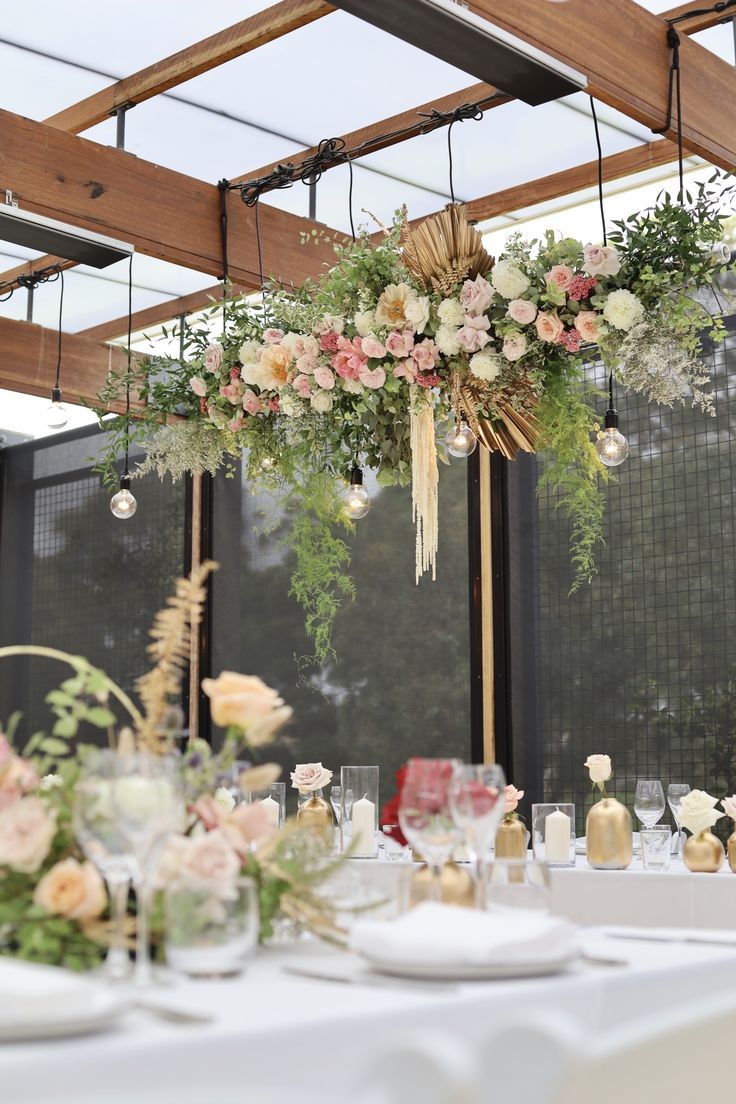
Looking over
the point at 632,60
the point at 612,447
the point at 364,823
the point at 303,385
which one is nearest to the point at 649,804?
the point at 364,823

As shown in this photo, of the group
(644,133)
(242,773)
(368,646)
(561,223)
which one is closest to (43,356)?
(368,646)

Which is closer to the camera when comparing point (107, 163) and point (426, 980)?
point (426, 980)

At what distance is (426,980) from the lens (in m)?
1.39

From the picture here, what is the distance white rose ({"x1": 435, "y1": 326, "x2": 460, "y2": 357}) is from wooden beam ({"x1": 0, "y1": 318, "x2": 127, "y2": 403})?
2.74m

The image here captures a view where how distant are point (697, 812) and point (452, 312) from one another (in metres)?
1.54

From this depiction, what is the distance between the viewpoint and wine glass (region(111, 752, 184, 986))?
130 centimetres

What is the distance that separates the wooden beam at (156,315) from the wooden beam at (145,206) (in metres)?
0.76

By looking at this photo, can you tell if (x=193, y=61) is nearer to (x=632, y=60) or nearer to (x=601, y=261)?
(x=632, y=60)

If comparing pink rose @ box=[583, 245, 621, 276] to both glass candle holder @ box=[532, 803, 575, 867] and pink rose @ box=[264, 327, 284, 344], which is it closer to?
pink rose @ box=[264, 327, 284, 344]

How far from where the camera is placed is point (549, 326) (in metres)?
3.70

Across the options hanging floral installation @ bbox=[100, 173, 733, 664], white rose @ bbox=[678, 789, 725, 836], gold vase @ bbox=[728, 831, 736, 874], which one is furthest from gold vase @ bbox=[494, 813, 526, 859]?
hanging floral installation @ bbox=[100, 173, 733, 664]

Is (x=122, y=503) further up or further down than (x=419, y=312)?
further down

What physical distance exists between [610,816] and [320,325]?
5.61ft

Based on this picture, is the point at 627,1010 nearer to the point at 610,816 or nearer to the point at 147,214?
the point at 610,816
